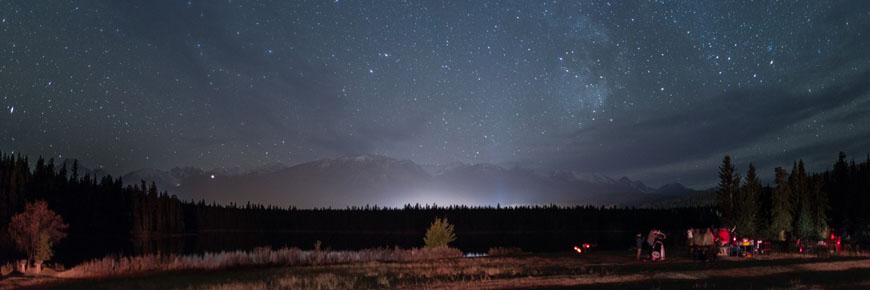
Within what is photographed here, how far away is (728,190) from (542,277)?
150ft

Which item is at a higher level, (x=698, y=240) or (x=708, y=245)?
(x=698, y=240)

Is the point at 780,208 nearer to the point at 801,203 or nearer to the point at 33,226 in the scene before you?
the point at 801,203

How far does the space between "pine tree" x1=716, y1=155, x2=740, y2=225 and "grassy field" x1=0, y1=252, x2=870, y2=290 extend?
2800 cm

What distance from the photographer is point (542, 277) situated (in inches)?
1017

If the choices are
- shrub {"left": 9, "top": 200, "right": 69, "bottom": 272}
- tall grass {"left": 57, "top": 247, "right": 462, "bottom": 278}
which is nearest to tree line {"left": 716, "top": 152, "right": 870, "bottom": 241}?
tall grass {"left": 57, "top": 247, "right": 462, "bottom": 278}

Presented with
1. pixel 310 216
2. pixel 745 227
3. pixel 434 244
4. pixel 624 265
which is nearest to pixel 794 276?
pixel 624 265

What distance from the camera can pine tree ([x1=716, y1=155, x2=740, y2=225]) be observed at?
63.2 m

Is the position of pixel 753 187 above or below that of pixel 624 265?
above

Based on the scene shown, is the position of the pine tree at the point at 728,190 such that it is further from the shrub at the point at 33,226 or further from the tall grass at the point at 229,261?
the shrub at the point at 33,226

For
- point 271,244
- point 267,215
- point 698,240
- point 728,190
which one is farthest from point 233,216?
point 698,240

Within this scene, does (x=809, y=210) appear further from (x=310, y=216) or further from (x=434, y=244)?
(x=310, y=216)

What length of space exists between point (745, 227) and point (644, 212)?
344ft

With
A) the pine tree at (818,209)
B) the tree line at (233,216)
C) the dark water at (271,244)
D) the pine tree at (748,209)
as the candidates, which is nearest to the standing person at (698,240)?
the dark water at (271,244)

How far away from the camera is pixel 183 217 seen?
17100 cm
